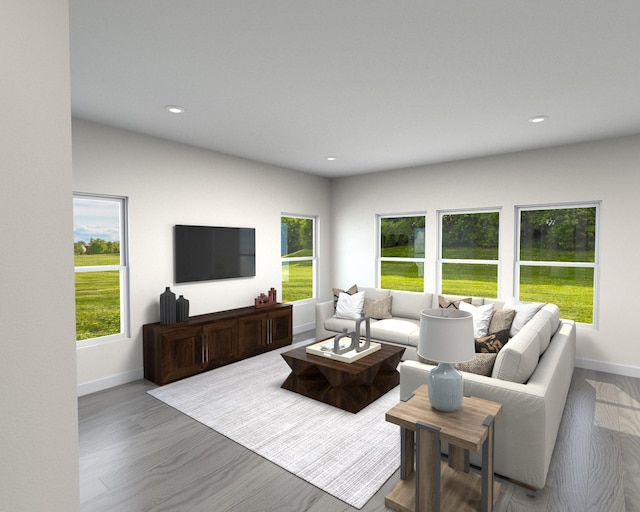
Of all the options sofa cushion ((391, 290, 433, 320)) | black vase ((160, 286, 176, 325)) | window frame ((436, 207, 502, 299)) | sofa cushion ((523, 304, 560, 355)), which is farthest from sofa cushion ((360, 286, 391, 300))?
black vase ((160, 286, 176, 325))

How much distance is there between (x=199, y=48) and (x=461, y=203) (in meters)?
4.14

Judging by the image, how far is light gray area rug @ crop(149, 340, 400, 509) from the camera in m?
2.38

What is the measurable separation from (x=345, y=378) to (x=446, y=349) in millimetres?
1502

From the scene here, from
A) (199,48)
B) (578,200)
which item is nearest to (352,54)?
(199,48)

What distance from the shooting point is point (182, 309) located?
4141 millimetres

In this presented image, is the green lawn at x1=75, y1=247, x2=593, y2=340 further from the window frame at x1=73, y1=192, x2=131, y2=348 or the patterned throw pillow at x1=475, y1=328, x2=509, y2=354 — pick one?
the patterned throw pillow at x1=475, y1=328, x2=509, y2=354

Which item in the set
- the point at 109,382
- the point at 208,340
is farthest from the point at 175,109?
the point at 109,382

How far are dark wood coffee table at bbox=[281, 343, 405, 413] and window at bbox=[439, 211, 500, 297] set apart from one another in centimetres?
203

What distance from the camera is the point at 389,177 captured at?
19.5ft

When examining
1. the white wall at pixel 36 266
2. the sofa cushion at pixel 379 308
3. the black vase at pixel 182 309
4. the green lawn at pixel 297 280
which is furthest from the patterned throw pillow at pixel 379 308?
the white wall at pixel 36 266

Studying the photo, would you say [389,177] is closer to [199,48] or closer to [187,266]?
[187,266]

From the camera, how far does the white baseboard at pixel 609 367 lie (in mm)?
4090

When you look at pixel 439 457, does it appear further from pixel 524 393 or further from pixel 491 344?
pixel 491 344

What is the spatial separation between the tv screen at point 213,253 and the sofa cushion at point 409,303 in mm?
2162
